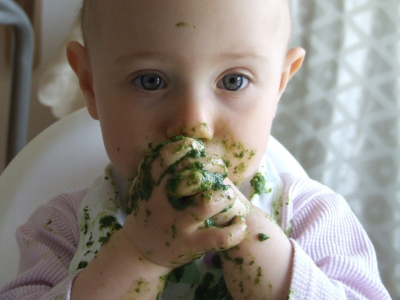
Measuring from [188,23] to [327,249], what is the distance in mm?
400

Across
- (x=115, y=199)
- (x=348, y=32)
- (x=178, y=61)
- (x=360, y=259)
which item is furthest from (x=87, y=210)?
(x=348, y=32)

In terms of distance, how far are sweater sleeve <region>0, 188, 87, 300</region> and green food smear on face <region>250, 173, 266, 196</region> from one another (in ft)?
1.02

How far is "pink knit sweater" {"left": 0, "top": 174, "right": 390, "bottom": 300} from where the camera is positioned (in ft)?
1.98

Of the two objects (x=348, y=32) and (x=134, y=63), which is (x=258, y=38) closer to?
(x=134, y=63)

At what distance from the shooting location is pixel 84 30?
708 millimetres

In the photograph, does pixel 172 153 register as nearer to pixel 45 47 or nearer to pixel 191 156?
pixel 191 156

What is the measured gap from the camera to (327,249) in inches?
28.1

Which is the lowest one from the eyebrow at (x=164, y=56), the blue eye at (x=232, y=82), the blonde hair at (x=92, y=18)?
the blue eye at (x=232, y=82)

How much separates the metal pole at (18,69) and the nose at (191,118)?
59 centimetres

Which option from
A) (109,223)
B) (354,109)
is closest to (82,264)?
(109,223)

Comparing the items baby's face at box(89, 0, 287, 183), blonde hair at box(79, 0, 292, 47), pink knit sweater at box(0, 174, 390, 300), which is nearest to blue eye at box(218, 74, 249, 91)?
baby's face at box(89, 0, 287, 183)

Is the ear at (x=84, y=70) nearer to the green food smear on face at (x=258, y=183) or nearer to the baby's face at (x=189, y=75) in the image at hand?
the baby's face at (x=189, y=75)

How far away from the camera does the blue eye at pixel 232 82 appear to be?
1.97 ft

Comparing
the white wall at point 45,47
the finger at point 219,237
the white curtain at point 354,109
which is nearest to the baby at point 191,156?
the finger at point 219,237
